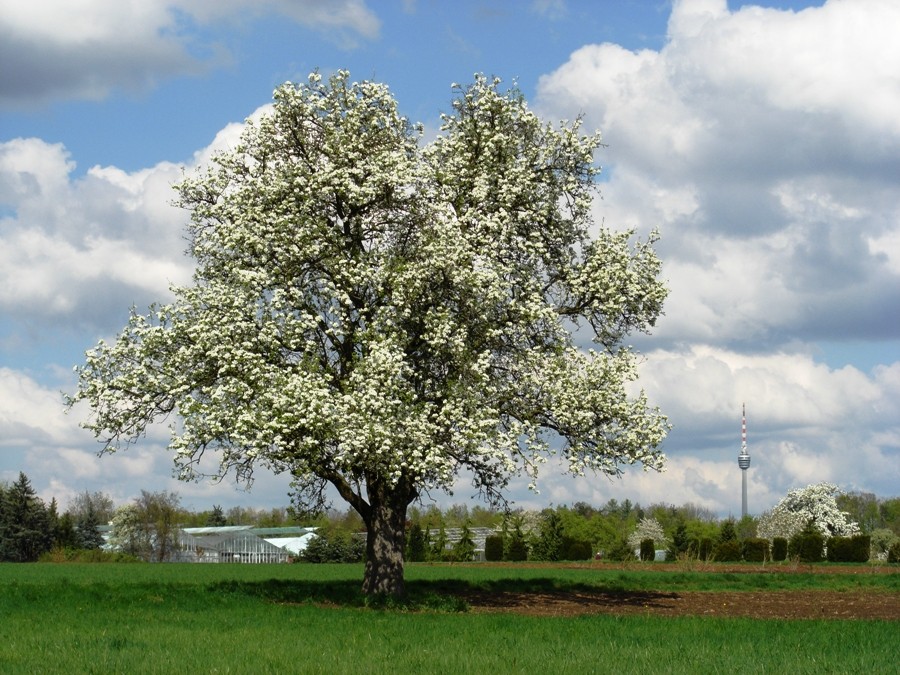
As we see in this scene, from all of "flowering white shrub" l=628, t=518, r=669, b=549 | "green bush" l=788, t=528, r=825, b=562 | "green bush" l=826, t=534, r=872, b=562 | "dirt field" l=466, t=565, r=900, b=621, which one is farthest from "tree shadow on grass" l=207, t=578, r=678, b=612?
"flowering white shrub" l=628, t=518, r=669, b=549

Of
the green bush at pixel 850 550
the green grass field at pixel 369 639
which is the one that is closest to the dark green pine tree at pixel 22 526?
the green bush at pixel 850 550

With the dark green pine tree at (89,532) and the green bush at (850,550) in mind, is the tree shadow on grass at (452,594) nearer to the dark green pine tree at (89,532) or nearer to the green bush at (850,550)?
the green bush at (850,550)

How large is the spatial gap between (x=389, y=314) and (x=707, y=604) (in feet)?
59.9

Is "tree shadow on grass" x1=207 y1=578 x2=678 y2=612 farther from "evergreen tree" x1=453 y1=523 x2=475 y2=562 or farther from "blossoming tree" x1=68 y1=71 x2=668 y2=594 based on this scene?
"evergreen tree" x1=453 y1=523 x2=475 y2=562

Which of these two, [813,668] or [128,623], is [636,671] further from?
[128,623]

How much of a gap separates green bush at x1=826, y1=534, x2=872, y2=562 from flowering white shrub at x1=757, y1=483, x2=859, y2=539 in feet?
81.3

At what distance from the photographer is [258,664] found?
1844cm

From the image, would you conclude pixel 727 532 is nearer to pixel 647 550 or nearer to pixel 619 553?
pixel 647 550

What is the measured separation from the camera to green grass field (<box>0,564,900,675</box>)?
738 inches

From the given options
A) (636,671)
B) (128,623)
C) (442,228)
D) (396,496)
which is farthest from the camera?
(396,496)

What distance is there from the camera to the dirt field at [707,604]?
3425 centimetres

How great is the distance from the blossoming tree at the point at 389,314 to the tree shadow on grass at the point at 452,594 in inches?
68.6

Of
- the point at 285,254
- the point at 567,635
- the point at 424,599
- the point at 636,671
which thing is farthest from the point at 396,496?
the point at 636,671

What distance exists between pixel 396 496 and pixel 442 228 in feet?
29.7
